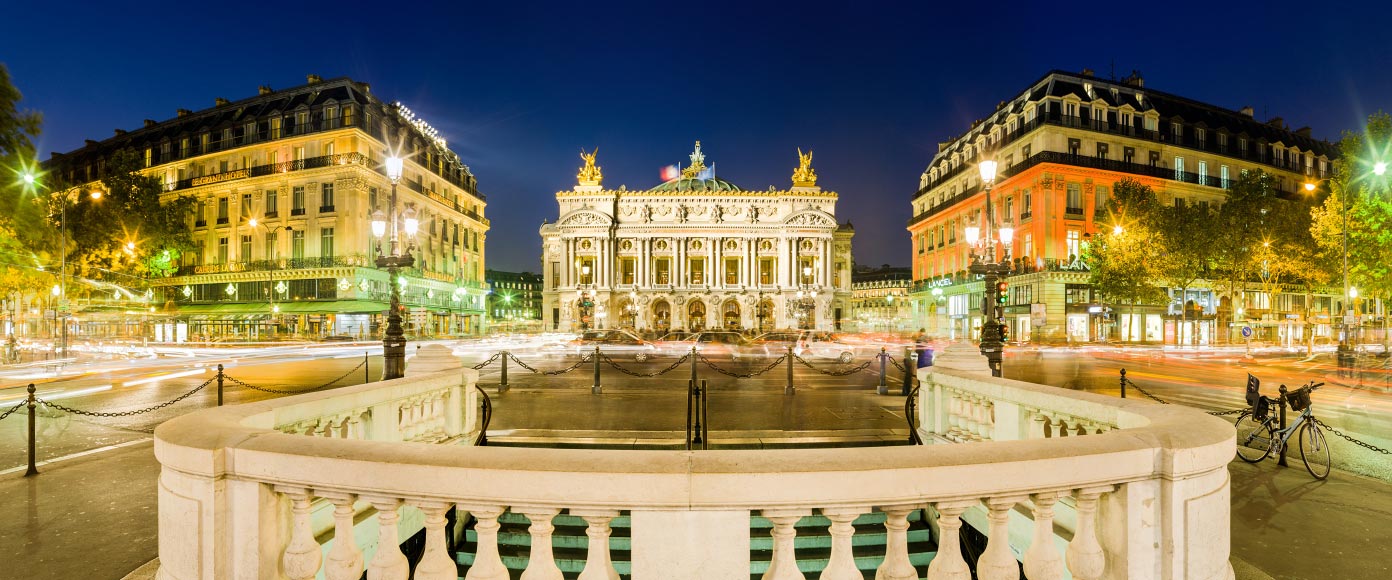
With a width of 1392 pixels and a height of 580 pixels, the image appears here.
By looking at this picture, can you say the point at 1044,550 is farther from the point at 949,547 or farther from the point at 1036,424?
the point at 1036,424

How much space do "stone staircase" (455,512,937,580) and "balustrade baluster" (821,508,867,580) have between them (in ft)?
12.8

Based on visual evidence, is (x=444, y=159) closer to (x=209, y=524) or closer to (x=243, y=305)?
(x=243, y=305)

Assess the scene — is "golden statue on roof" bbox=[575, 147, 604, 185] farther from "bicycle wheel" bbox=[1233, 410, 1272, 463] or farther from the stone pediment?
"bicycle wheel" bbox=[1233, 410, 1272, 463]

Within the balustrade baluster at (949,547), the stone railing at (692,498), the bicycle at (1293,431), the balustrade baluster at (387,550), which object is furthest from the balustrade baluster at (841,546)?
the bicycle at (1293,431)

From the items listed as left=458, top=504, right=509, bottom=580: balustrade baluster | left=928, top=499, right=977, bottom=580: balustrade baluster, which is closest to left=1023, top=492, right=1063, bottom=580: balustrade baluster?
left=928, top=499, right=977, bottom=580: balustrade baluster

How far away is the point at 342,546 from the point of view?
3.09 meters

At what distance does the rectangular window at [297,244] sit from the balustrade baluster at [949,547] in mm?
54799

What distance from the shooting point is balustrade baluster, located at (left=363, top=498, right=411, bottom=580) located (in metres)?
2.97

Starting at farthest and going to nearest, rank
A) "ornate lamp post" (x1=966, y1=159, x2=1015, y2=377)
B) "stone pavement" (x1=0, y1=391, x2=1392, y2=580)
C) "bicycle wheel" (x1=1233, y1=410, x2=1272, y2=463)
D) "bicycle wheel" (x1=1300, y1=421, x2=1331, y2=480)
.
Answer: "ornate lamp post" (x1=966, y1=159, x2=1015, y2=377), "bicycle wheel" (x1=1233, y1=410, x2=1272, y2=463), "bicycle wheel" (x1=1300, y1=421, x2=1331, y2=480), "stone pavement" (x1=0, y1=391, x2=1392, y2=580)

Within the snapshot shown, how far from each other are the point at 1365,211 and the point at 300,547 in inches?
1455

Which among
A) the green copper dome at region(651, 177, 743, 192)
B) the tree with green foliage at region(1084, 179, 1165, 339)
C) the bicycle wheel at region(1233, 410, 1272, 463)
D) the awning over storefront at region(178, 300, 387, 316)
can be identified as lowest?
the bicycle wheel at region(1233, 410, 1272, 463)

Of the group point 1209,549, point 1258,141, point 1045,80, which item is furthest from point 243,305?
point 1258,141

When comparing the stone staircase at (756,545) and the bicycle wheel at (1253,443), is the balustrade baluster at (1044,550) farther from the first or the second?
the bicycle wheel at (1253,443)

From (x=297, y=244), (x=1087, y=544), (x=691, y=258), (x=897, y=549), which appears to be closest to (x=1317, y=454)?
(x=1087, y=544)
